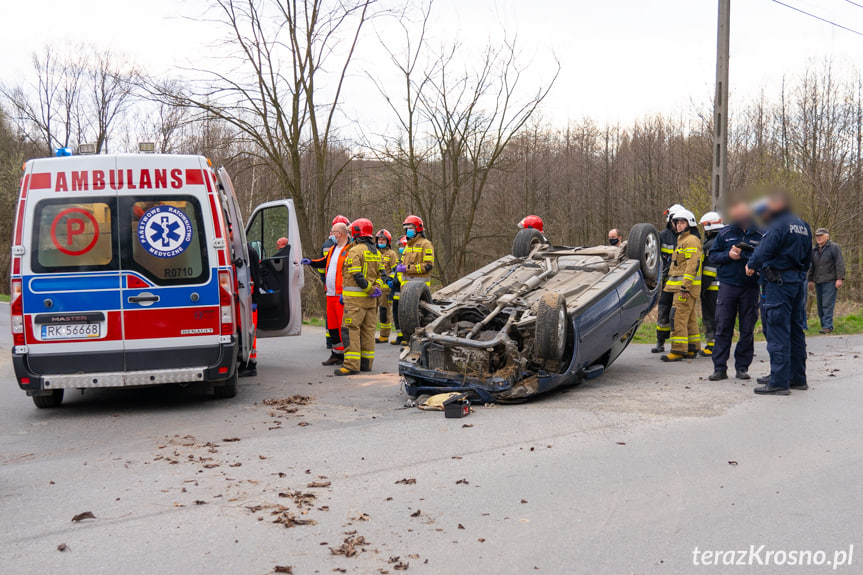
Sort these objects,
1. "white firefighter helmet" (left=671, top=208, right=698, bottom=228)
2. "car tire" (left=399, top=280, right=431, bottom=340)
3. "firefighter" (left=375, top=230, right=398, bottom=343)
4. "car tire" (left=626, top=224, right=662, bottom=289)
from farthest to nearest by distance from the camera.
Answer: "firefighter" (left=375, top=230, right=398, bottom=343), "white firefighter helmet" (left=671, top=208, right=698, bottom=228), "car tire" (left=626, top=224, right=662, bottom=289), "car tire" (left=399, top=280, right=431, bottom=340)

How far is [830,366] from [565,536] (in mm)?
6340

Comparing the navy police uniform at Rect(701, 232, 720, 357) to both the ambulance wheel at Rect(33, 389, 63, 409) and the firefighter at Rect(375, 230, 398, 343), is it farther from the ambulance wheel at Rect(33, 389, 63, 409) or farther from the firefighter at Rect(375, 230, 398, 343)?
the ambulance wheel at Rect(33, 389, 63, 409)

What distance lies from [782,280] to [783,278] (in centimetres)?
2

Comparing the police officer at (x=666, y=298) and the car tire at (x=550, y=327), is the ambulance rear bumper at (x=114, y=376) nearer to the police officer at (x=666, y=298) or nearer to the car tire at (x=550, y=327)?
the car tire at (x=550, y=327)

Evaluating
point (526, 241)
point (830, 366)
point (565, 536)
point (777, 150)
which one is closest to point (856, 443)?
point (565, 536)

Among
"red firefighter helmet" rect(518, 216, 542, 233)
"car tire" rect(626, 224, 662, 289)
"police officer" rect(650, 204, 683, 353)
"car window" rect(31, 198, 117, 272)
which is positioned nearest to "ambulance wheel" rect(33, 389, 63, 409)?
"car window" rect(31, 198, 117, 272)

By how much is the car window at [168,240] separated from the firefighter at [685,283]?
231 inches

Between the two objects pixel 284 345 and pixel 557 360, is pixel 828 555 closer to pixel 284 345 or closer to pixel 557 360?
pixel 557 360

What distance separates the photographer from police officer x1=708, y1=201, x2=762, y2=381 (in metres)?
7.53

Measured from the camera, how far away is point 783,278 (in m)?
6.75

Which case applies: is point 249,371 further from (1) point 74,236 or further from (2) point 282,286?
(1) point 74,236

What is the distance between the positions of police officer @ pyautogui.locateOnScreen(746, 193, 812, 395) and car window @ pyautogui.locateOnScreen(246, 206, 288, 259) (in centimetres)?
549

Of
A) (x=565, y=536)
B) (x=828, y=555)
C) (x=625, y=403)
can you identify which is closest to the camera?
(x=828, y=555)

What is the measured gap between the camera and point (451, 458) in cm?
486
